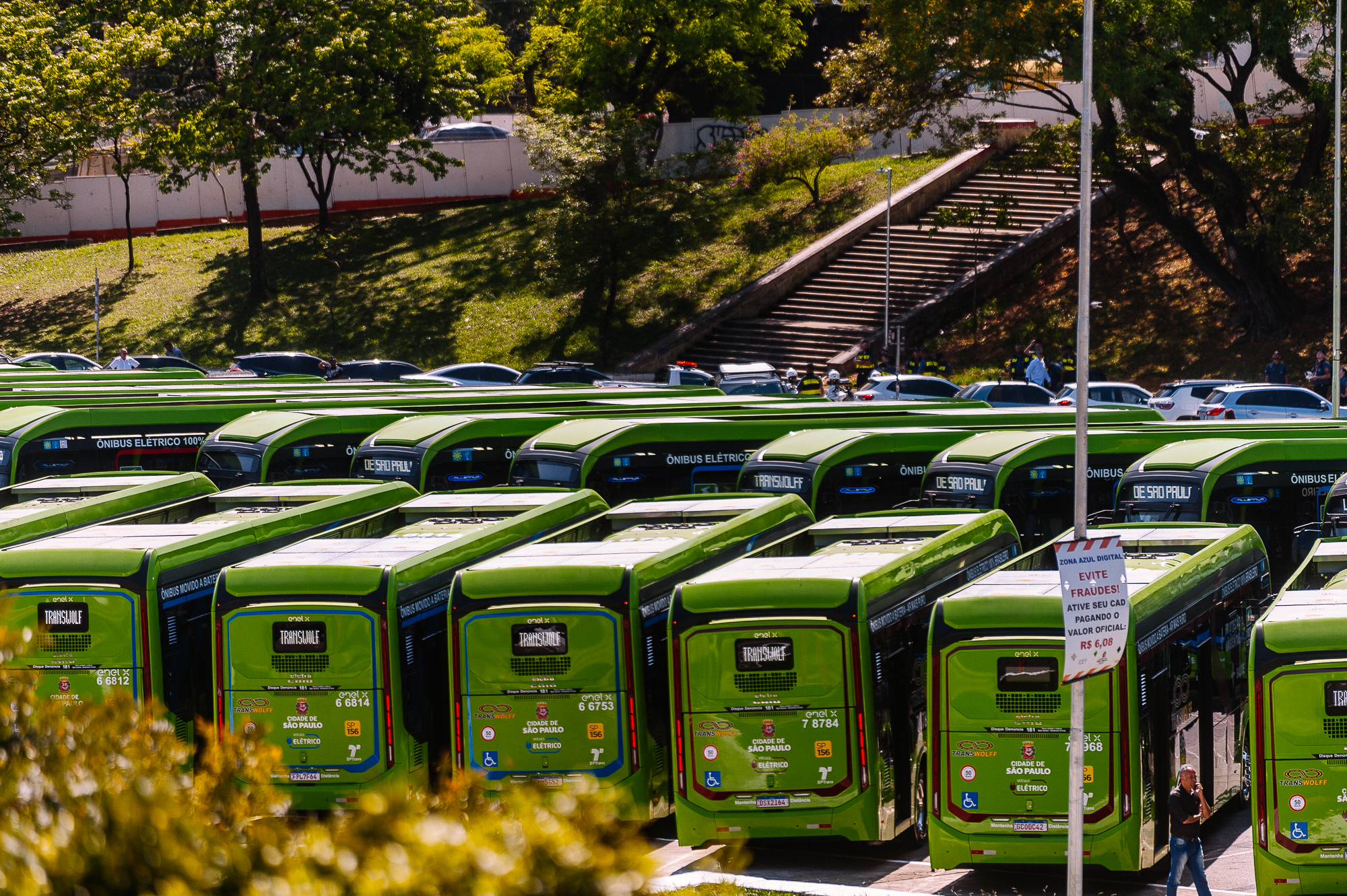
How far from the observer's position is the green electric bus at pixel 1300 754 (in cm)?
1198

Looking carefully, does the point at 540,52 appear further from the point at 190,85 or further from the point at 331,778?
the point at 331,778

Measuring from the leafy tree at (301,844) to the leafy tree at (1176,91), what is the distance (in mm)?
38654

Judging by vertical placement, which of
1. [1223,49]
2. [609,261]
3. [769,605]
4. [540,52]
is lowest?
[769,605]

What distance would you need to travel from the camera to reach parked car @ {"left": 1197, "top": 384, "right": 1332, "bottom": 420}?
112ft

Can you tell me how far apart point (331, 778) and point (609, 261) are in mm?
37823

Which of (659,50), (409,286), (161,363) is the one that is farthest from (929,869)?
(659,50)

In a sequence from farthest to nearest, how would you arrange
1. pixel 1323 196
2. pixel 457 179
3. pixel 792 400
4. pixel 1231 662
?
1. pixel 457 179
2. pixel 1323 196
3. pixel 792 400
4. pixel 1231 662

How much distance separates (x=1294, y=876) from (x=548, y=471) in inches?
505

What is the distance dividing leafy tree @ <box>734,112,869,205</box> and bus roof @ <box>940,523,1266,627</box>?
132ft

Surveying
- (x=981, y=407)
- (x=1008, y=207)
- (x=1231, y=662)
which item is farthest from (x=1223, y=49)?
(x=1231, y=662)

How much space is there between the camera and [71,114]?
53219 mm

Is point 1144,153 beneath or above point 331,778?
above

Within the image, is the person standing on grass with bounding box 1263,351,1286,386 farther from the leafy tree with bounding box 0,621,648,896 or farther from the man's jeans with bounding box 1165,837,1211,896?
the leafy tree with bounding box 0,621,648,896

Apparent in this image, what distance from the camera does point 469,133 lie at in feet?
235
